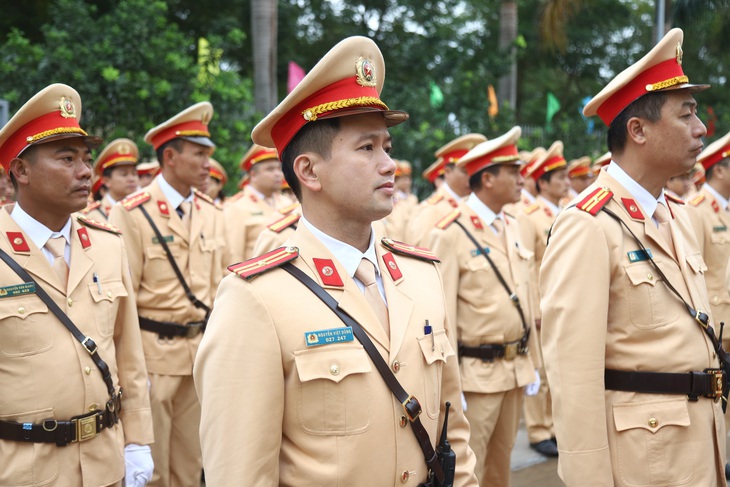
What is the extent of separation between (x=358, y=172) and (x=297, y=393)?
27.6 inches

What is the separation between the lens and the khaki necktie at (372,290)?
2410 mm

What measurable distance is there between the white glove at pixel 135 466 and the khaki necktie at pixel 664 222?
2.60 m

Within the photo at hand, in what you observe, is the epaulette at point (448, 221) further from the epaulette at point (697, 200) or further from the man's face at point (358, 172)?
the man's face at point (358, 172)

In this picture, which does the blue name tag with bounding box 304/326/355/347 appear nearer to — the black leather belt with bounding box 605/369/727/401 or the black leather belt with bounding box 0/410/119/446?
the black leather belt with bounding box 605/369/727/401

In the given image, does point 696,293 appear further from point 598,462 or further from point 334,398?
point 334,398

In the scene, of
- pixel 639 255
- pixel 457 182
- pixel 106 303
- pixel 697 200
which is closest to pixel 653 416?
pixel 639 255

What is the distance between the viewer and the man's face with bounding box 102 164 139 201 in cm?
841

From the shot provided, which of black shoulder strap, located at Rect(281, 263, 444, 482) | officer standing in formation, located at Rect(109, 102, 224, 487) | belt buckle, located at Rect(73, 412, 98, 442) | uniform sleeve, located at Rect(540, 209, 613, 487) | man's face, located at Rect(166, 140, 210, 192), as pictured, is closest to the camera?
black shoulder strap, located at Rect(281, 263, 444, 482)

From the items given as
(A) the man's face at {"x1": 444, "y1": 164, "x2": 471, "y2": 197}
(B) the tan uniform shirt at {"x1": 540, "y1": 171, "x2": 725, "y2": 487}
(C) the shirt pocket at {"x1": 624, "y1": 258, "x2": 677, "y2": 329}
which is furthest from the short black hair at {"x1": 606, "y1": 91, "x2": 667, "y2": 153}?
(A) the man's face at {"x1": 444, "y1": 164, "x2": 471, "y2": 197}

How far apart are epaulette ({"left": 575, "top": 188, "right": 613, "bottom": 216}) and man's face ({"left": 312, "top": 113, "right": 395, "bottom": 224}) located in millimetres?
1135

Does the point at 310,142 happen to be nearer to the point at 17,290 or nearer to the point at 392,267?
the point at 392,267

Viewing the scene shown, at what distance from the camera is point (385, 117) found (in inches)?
98.2

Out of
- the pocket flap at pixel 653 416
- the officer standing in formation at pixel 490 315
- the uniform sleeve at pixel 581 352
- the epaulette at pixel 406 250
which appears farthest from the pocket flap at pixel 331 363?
the officer standing in formation at pixel 490 315

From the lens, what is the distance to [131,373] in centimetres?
373
